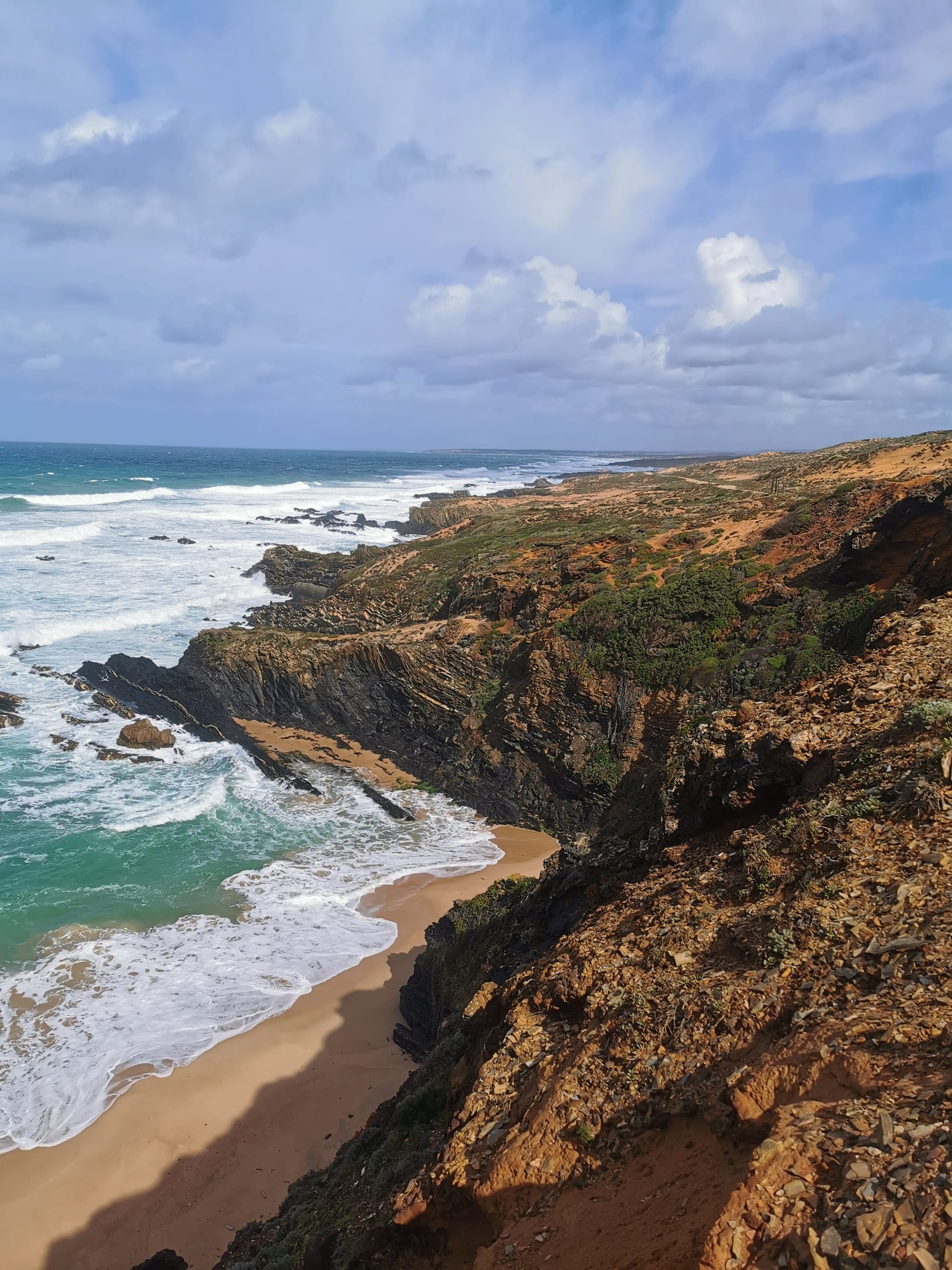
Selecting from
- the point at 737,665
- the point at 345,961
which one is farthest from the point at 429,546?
the point at 345,961

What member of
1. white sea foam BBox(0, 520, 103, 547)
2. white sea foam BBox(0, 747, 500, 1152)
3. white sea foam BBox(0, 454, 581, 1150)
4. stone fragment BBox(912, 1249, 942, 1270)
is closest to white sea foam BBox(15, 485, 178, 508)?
white sea foam BBox(0, 520, 103, 547)

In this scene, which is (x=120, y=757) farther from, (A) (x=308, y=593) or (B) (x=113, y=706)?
(A) (x=308, y=593)

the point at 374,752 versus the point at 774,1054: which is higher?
the point at 774,1054

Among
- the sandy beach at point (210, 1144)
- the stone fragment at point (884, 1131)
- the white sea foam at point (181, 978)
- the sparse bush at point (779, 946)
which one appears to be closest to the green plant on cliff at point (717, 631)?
the white sea foam at point (181, 978)

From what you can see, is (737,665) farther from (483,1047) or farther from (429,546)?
(429,546)

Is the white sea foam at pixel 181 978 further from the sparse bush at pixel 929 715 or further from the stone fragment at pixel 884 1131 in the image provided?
the stone fragment at pixel 884 1131

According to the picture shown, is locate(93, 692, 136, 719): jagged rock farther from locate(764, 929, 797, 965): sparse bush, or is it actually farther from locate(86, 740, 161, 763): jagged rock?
locate(764, 929, 797, 965): sparse bush
